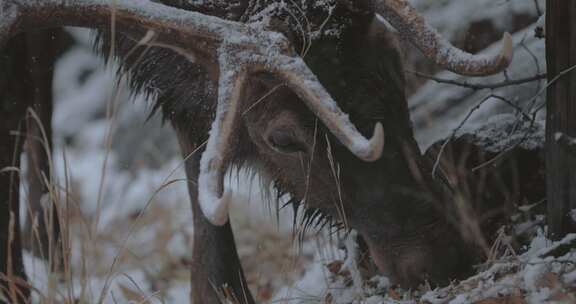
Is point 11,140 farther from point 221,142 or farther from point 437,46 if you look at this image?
point 437,46

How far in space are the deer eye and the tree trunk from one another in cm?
87

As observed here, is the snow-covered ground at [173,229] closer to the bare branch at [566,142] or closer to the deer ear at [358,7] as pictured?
the bare branch at [566,142]

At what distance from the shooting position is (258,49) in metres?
2.69

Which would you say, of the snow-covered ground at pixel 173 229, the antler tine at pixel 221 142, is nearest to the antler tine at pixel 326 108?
the antler tine at pixel 221 142

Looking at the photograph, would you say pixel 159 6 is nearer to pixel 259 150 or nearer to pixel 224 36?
pixel 224 36

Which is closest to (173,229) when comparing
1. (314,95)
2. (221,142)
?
(221,142)

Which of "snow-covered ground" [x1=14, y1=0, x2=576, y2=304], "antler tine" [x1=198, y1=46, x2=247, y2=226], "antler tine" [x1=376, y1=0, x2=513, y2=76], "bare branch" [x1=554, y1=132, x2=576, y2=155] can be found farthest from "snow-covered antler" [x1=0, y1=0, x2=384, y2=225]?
"bare branch" [x1=554, y1=132, x2=576, y2=155]

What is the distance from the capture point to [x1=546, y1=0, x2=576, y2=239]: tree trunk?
2.54 metres

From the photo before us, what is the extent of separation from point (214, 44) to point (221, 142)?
39cm

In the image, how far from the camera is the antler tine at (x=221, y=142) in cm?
233

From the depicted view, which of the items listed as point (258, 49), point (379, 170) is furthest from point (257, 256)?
point (258, 49)

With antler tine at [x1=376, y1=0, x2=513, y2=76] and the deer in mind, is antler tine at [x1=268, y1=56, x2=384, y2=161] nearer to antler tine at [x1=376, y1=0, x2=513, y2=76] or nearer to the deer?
the deer

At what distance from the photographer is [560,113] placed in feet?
8.58

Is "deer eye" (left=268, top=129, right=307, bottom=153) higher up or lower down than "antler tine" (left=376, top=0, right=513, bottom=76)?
lower down
